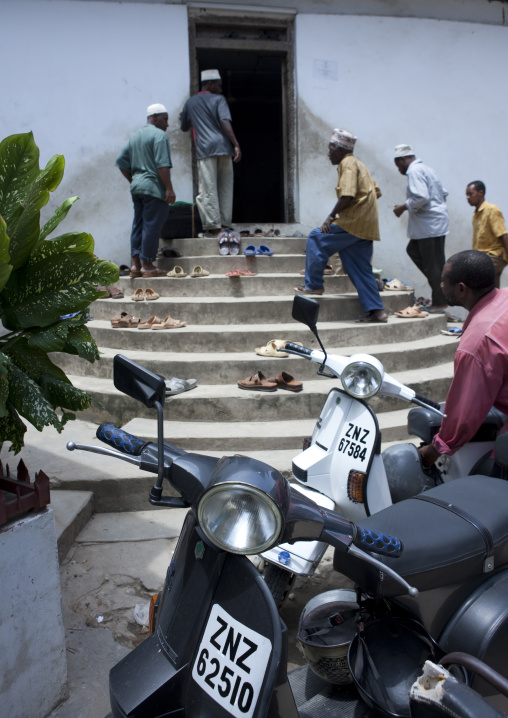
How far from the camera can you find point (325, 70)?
7883mm

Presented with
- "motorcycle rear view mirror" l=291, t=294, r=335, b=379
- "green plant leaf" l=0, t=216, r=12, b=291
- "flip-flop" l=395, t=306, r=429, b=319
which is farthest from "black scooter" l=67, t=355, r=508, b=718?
"flip-flop" l=395, t=306, r=429, b=319

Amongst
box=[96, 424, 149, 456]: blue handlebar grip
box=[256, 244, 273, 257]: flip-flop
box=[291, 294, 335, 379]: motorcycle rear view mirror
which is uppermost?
box=[256, 244, 273, 257]: flip-flop

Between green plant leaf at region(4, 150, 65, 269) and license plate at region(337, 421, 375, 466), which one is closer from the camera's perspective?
green plant leaf at region(4, 150, 65, 269)

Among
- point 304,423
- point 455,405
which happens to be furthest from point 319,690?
point 304,423

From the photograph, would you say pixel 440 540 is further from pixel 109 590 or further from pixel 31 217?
pixel 109 590

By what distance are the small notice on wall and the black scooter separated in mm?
7312

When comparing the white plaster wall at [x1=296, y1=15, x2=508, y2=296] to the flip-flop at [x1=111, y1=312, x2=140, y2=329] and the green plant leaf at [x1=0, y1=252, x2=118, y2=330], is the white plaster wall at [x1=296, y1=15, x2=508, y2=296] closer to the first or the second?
the flip-flop at [x1=111, y1=312, x2=140, y2=329]

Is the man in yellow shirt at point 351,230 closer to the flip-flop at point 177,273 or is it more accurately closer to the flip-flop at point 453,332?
the flip-flop at point 453,332

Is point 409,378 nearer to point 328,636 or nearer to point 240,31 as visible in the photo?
point 328,636

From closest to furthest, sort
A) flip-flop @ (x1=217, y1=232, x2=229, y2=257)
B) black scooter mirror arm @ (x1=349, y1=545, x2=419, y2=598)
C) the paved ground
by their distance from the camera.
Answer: black scooter mirror arm @ (x1=349, y1=545, x2=419, y2=598), the paved ground, flip-flop @ (x1=217, y1=232, x2=229, y2=257)

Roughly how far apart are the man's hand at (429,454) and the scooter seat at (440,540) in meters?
0.75

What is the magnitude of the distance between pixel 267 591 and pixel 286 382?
3.38 meters

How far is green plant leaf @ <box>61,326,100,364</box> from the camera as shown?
1.98 m

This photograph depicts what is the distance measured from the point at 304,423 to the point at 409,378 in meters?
1.16
